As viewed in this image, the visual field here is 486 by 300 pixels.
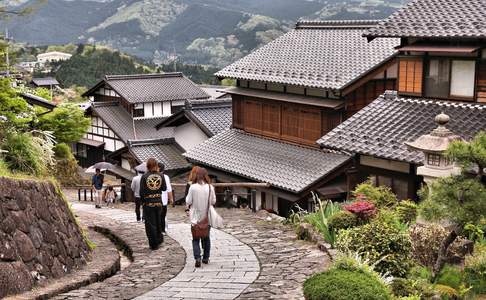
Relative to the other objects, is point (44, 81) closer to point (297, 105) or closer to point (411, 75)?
point (297, 105)

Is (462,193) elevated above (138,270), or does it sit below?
above

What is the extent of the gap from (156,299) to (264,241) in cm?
424

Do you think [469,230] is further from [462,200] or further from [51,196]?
[51,196]

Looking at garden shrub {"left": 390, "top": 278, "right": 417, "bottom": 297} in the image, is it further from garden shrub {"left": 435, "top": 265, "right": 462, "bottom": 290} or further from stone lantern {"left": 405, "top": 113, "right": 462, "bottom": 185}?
stone lantern {"left": 405, "top": 113, "right": 462, "bottom": 185}

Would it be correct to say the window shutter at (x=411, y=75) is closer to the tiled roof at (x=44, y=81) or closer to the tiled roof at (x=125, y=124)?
the tiled roof at (x=125, y=124)

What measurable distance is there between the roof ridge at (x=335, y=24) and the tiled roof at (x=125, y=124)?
653 inches

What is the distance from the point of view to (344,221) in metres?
11.3

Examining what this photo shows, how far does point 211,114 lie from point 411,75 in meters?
16.5

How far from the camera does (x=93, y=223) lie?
14.8 metres

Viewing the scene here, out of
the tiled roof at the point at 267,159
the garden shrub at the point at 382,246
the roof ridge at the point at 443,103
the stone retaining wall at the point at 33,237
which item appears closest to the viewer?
the stone retaining wall at the point at 33,237

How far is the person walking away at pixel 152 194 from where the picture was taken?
11.1 metres

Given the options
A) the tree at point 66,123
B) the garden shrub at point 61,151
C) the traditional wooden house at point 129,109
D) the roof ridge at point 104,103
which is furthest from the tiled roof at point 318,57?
the roof ridge at point 104,103

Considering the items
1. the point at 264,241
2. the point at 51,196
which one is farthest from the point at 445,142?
the point at 51,196

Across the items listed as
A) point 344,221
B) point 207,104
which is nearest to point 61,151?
point 207,104
